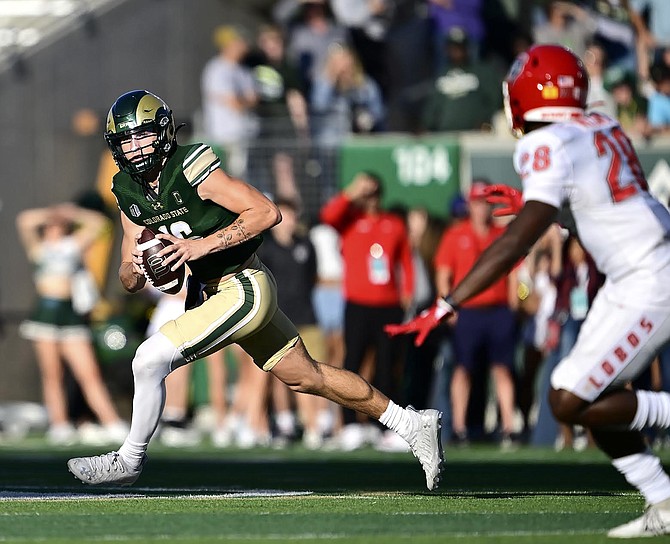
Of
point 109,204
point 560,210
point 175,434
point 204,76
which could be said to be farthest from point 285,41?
point 560,210

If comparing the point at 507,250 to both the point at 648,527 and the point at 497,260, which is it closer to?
the point at 497,260

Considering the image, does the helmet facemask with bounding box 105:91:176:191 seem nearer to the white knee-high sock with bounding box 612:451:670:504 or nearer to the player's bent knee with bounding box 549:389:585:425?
the player's bent knee with bounding box 549:389:585:425

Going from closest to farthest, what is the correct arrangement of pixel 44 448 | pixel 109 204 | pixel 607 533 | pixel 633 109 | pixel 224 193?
pixel 607 533 < pixel 224 193 < pixel 44 448 < pixel 633 109 < pixel 109 204

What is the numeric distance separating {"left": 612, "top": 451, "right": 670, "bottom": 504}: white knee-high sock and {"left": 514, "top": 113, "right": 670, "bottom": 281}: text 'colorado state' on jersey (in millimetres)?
725

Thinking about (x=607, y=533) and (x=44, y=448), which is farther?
(x=44, y=448)

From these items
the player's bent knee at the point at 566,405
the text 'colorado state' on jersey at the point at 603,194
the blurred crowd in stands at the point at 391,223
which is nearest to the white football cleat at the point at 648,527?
the player's bent knee at the point at 566,405

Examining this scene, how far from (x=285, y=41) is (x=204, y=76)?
3.39 ft

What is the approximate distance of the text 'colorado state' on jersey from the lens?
6152 mm

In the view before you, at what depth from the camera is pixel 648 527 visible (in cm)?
602

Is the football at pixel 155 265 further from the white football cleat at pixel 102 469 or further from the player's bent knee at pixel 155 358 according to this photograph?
the white football cleat at pixel 102 469

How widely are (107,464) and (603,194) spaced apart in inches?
113

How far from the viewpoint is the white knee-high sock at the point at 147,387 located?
747 centimetres

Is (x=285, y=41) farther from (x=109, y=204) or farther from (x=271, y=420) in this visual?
(x=271, y=420)

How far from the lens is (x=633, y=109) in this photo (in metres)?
15.3
